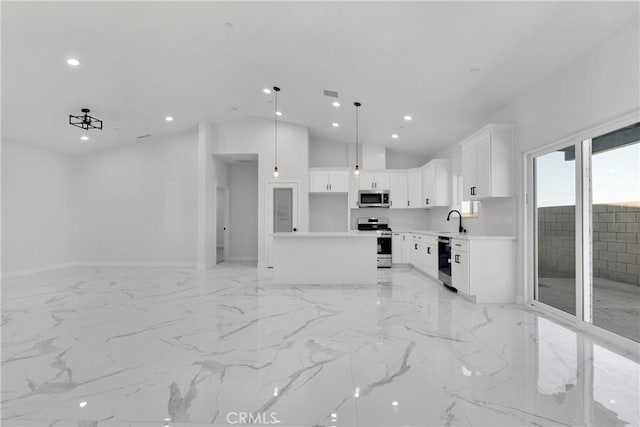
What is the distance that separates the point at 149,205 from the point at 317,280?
16.1 feet

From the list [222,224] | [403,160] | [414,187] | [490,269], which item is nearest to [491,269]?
[490,269]

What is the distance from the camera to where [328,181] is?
735 centimetres

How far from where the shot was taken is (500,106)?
4.47 metres

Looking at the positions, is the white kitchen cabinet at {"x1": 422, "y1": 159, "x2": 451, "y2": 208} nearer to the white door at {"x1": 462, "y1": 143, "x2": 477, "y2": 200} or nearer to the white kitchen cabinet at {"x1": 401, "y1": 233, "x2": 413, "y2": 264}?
the white kitchen cabinet at {"x1": 401, "y1": 233, "x2": 413, "y2": 264}

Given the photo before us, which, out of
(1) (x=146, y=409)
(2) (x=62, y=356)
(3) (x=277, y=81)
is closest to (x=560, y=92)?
(3) (x=277, y=81)

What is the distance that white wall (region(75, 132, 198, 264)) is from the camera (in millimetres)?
7547

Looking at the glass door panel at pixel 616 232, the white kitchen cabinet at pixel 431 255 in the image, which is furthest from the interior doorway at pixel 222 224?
the glass door panel at pixel 616 232

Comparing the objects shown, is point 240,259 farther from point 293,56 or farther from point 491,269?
point 491,269

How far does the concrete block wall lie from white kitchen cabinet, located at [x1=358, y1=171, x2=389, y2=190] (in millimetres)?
3794

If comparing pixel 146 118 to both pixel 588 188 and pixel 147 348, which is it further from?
pixel 588 188

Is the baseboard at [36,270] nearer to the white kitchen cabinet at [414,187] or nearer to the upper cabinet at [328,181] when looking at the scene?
the upper cabinet at [328,181]

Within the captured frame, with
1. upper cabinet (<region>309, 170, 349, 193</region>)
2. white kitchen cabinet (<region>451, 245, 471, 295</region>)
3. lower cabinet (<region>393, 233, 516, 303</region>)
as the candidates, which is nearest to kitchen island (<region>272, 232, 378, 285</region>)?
white kitchen cabinet (<region>451, 245, 471, 295</region>)

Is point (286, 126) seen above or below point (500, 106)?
above

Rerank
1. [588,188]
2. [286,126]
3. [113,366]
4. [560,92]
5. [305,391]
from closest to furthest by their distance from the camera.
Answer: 1. [305,391]
2. [113,366]
3. [588,188]
4. [560,92]
5. [286,126]
